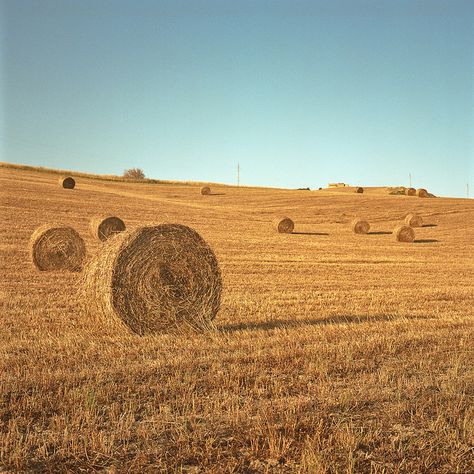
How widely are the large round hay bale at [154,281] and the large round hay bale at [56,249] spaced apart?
6.82m

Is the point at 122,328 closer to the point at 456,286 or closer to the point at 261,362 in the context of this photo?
the point at 261,362

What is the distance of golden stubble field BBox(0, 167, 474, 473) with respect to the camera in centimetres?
392

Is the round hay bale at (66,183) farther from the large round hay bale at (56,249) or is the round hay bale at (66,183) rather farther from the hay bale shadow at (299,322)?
the hay bale shadow at (299,322)

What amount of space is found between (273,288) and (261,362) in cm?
656

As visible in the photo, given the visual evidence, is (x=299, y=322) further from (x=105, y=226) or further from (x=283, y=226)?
(x=283, y=226)

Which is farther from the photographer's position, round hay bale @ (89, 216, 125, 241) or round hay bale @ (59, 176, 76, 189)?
round hay bale @ (59, 176, 76, 189)

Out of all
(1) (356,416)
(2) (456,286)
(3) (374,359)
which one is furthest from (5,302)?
(2) (456,286)

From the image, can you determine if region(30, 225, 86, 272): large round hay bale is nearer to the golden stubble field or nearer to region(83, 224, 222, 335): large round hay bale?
the golden stubble field

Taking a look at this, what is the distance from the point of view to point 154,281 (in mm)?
8523

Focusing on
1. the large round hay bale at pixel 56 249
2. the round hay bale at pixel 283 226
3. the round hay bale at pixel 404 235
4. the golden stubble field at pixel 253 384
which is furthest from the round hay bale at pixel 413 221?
the large round hay bale at pixel 56 249

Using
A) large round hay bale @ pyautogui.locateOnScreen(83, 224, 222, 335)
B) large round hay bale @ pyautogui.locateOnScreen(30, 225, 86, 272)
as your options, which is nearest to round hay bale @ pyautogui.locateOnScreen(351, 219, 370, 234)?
large round hay bale @ pyautogui.locateOnScreen(30, 225, 86, 272)

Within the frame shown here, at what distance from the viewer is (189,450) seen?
3.94m

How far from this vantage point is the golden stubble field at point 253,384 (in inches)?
Answer: 154

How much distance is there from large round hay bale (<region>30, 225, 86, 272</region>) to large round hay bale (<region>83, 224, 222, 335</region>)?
682 centimetres
